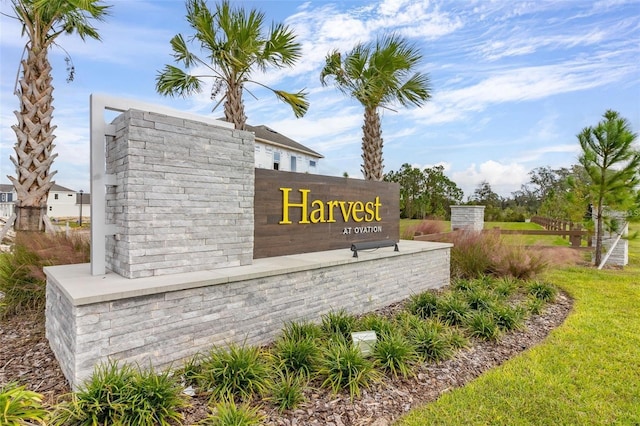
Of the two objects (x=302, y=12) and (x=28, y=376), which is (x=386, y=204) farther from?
(x=28, y=376)

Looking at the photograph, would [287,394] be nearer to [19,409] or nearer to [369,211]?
[19,409]

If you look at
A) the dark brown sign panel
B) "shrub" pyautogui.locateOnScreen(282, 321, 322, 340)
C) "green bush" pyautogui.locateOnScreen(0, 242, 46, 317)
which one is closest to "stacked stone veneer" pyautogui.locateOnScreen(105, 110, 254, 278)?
the dark brown sign panel

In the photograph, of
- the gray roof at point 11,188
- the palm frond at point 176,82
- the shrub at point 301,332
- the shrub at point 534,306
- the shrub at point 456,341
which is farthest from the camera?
the gray roof at point 11,188

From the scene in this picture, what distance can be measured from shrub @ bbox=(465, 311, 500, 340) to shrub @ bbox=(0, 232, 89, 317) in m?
5.34

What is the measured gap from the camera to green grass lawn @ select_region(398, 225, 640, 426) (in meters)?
2.63

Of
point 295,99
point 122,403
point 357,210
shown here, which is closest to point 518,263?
point 357,210

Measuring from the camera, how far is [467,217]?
11844 millimetres

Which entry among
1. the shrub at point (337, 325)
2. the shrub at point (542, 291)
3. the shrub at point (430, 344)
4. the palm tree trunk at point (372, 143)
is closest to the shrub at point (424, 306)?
the shrub at point (430, 344)

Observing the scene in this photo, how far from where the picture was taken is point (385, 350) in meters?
3.32

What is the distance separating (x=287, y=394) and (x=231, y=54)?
6498mm

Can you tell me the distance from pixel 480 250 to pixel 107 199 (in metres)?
7.08

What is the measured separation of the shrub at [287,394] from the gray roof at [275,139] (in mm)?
15960

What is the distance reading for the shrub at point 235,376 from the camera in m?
2.71

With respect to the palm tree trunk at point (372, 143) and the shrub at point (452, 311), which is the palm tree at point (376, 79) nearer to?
the palm tree trunk at point (372, 143)
